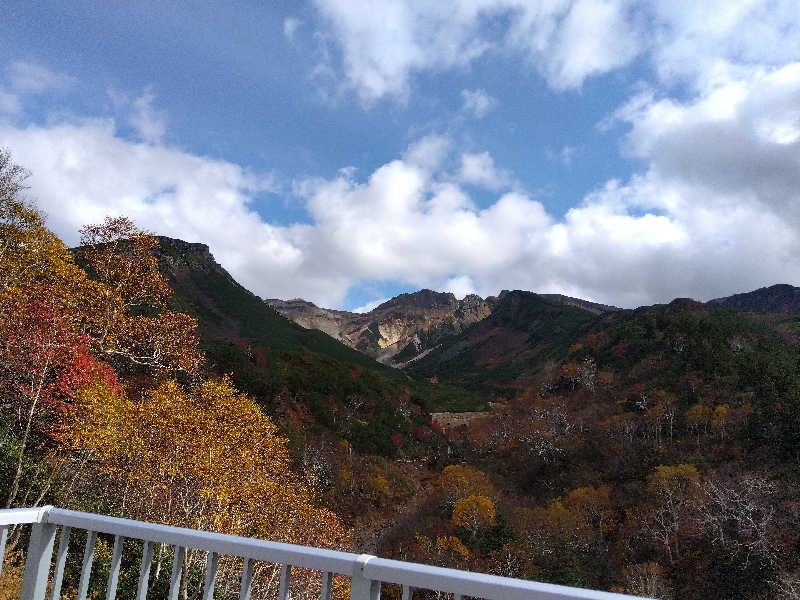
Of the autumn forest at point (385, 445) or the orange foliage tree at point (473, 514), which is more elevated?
the autumn forest at point (385, 445)

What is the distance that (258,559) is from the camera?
2.36m

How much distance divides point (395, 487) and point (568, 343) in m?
130

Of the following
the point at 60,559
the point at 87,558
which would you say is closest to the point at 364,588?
the point at 87,558

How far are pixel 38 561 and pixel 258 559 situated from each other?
5.59ft

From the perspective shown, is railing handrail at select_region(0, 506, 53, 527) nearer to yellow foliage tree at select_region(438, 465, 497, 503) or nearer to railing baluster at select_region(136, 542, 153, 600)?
railing baluster at select_region(136, 542, 153, 600)

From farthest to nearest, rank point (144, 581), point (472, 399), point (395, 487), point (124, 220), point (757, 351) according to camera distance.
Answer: point (472, 399)
point (757, 351)
point (395, 487)
point (124, 220)
point (144, 581)

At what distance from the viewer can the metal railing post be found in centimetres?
300

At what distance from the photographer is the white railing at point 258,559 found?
1900 mm

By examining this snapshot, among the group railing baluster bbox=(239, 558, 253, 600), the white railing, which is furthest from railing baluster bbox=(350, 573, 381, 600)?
railing baluster bbox=(239, 558, 253, 600)

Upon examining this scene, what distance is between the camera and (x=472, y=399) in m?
113

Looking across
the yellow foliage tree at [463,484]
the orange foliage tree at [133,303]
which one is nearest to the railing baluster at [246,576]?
the orange foliage tree at [133,303]

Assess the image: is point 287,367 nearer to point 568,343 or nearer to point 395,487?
point 395,487

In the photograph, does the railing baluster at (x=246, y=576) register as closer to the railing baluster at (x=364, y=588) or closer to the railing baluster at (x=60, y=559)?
the railing baluster at (x=364, y=588)

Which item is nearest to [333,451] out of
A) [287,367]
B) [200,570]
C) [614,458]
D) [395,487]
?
[395,487]
